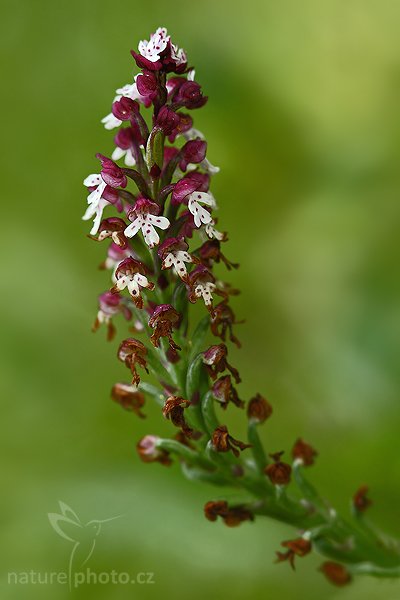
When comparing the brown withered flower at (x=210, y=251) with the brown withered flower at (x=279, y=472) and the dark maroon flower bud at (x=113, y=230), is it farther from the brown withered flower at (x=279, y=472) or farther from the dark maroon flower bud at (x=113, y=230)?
the brown withered flower at (x=279, y=472)

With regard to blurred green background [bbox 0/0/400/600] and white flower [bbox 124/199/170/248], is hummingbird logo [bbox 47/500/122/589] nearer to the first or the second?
blurred green background [bbox 0/0/400/600]

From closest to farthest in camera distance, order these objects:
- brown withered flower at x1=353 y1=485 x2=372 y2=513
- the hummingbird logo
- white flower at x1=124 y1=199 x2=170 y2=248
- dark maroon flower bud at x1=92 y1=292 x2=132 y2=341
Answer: white flower at x1=124 y1=199 x2=170 y2=248 < dark maroon flower bud at x1=92 y1=292 x2=132 y2=341 < brown withered flower at x1=353 y1=485 x2=372 y2=513 < the hummingbird logo

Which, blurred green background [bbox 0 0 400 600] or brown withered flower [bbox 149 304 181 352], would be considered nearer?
brown withered flower [bbox 149 304 181 352]

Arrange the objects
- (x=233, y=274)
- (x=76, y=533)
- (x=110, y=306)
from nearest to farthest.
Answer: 1. (x=110, y=306)
2. (x=76, y=533)
3. (x=233, y=274)

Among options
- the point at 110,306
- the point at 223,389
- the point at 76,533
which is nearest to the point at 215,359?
the point at 223,389

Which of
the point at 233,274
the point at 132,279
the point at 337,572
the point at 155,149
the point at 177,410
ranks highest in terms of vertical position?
the point at 233,274

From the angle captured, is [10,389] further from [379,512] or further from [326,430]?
[379,512]

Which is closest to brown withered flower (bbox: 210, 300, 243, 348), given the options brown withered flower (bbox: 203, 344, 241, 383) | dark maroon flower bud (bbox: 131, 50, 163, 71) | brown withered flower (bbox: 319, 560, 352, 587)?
brown withered flower (bbox: 203, 344, 241, 383)

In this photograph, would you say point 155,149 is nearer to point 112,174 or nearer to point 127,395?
point 112,174
